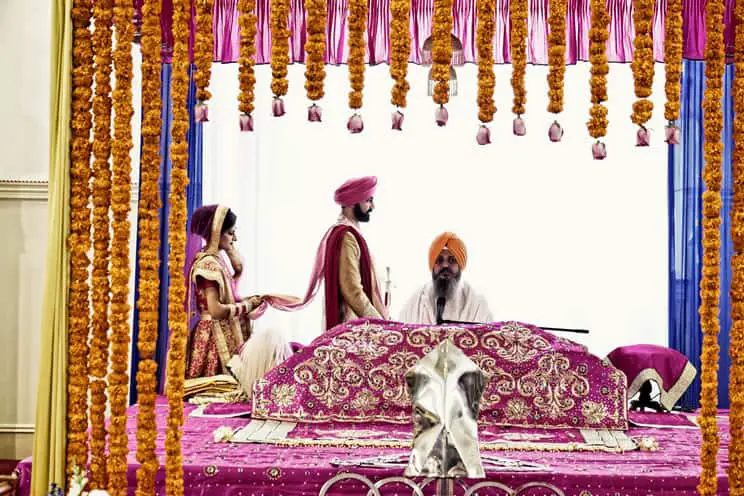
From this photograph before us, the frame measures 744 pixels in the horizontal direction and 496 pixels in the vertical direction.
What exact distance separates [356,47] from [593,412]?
2.20m

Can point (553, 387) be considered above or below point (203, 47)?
below

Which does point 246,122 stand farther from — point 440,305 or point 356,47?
point 440,305

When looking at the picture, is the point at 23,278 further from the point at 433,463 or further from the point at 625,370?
the point at 433,463

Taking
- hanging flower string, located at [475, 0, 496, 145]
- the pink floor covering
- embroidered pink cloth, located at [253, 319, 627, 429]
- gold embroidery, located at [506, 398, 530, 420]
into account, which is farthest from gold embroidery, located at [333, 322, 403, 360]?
hanging flower string, located at [475, 0, 496, 145]

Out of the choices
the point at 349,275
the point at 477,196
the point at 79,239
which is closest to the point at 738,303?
the point at 79,239

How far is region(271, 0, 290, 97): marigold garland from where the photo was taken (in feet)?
11.8

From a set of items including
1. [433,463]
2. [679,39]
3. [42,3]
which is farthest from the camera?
[42,3]

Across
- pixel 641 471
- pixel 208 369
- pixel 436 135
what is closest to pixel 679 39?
pixel 641 471

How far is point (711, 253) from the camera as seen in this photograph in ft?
11.7

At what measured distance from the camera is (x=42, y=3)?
667 cm

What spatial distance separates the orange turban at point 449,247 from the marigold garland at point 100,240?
10.8 ft

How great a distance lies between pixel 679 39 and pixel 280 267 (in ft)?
15.6

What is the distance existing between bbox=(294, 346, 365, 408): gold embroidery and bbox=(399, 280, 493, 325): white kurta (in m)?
1.97

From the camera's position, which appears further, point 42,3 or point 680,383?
point 42,3
